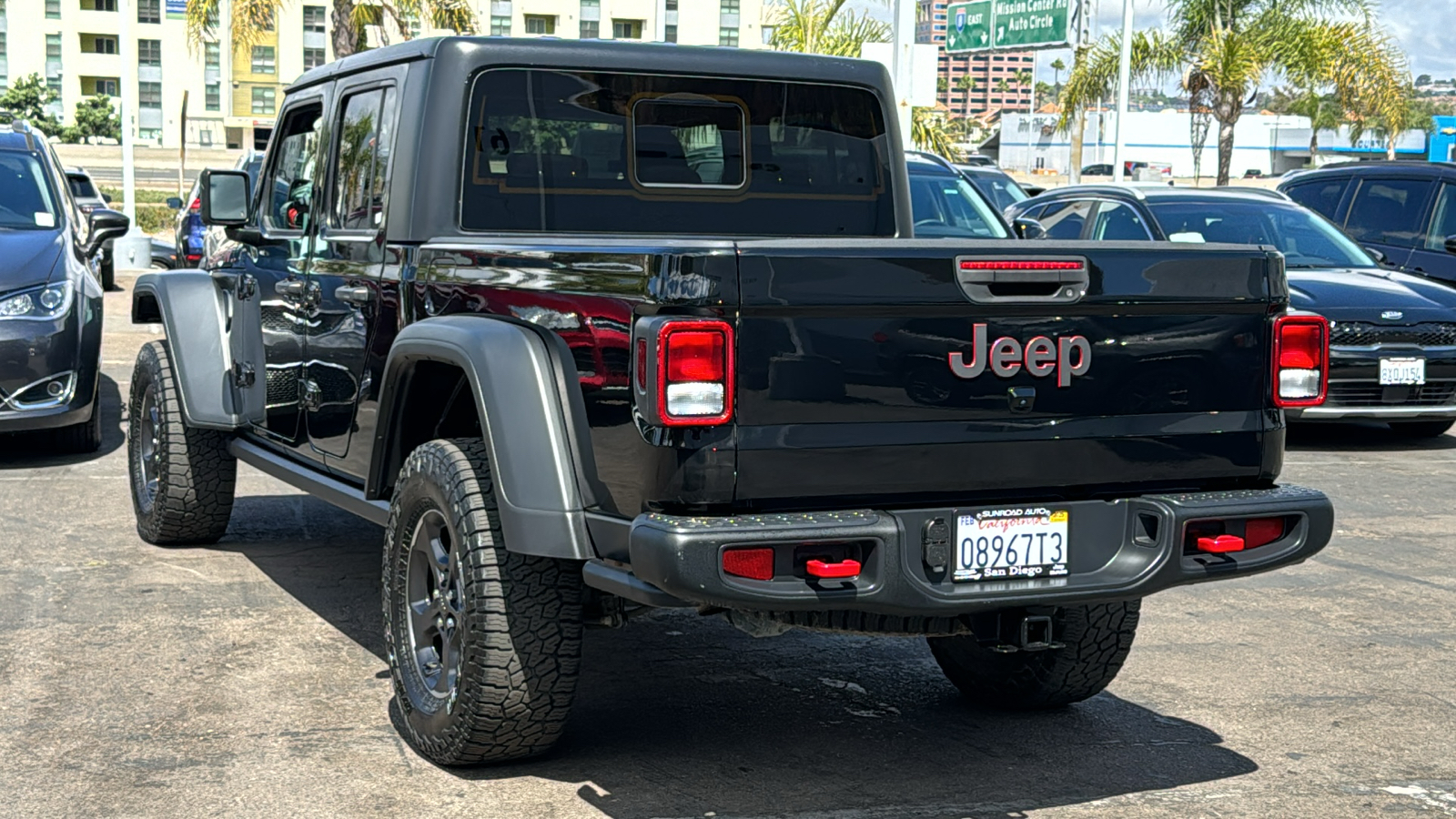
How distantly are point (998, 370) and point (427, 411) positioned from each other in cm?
174

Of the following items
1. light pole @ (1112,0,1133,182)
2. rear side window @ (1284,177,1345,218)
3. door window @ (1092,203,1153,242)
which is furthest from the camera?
light pole @ (1112,0,1133,182)

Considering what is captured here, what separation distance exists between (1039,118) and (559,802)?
102m

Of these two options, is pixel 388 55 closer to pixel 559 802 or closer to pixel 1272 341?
pixel 559 802

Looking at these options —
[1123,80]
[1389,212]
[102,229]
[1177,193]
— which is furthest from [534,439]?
[1123,80]

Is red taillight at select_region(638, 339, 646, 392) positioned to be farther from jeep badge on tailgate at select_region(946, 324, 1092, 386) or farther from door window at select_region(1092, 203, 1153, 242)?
door window at select_region(1092, 203, 1153, 242)

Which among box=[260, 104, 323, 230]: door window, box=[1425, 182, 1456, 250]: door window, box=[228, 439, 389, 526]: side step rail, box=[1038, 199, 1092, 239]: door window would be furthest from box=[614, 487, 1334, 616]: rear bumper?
box=[1425, 182, 1456, 250]: door window

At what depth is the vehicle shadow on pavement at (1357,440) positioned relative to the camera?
10930 mm

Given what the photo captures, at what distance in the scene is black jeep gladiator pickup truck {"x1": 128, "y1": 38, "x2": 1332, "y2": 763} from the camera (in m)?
3.73

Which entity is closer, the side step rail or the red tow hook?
the red tow hook

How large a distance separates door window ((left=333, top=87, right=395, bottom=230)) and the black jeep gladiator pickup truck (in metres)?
0.02

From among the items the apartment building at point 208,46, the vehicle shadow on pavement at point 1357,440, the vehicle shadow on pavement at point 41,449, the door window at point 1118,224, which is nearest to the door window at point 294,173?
the vehicle shadow on pavement at point 41,449

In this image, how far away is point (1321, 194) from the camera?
45.3ft

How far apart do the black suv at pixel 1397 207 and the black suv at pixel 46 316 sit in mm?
9159

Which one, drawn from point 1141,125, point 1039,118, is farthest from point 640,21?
point 1141,125
